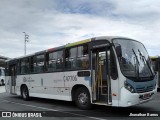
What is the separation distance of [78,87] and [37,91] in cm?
438

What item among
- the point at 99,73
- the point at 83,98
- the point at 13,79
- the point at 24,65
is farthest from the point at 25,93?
the point at 99,73

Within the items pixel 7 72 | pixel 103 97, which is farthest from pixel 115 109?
pixel 7 72

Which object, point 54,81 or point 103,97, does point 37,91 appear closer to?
point 54,81

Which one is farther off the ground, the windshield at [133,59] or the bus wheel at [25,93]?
the windshield at [133,59]

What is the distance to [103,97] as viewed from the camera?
11414 millimetres

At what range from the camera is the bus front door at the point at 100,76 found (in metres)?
11.2

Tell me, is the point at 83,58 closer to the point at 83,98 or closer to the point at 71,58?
the point at 71,58

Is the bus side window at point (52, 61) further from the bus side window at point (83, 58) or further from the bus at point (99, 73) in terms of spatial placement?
the bus side window at point (83, 58)

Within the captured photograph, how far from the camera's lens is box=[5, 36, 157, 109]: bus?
1055 centimetres

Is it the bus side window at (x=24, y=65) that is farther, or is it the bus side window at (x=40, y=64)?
the bus side window at (x=24, y=65)

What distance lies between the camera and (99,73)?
11.6m

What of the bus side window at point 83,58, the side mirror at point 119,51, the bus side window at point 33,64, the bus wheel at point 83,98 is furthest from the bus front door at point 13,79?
the side mirror at point 119,51

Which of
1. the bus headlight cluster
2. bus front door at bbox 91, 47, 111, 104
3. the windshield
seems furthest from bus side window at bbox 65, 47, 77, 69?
the bus headlight cluster

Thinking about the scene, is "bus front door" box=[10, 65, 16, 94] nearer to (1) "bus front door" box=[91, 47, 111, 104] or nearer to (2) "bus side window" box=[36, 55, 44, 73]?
(2) "bus side window" box=[36, 55, 44, 73]
